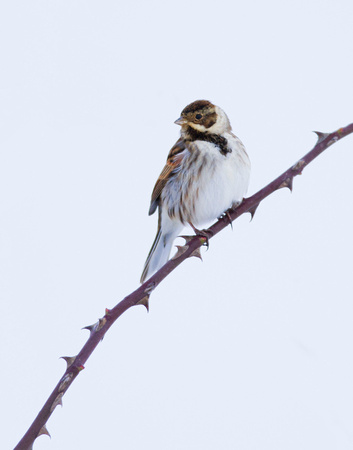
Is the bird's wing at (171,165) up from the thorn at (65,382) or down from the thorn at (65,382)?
up

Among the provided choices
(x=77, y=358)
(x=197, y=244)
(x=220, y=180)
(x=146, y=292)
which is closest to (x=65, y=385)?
(x=77, y=358)

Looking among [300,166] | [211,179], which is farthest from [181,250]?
[211,179]

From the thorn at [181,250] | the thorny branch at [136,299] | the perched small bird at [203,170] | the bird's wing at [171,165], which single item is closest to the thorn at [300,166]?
the thorny branch at [136,299]

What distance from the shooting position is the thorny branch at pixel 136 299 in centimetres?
70

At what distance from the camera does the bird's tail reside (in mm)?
1464

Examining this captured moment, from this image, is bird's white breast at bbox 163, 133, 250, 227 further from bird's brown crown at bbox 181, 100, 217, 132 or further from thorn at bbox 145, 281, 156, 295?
thorn at bbox 145, 281, 156, 295

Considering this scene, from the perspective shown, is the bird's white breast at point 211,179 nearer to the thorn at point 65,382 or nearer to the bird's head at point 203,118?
the bird's head at point 203,118

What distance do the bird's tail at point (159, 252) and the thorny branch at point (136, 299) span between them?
61 centimetres

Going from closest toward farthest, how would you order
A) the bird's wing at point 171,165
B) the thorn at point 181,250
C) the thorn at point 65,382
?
the thorn at point 65,382
the thorn at point 181,250
the bird's wing at point 171,165

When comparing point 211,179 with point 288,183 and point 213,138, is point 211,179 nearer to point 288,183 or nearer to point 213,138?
point 213,138

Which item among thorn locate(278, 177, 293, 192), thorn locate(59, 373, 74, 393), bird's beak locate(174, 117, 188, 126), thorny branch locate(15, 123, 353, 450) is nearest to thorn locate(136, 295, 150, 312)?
thorny branch locate(15, 123, 353, 450)

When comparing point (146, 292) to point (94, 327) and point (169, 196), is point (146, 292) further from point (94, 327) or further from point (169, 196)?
point (169, 196)

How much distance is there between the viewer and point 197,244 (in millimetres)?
839

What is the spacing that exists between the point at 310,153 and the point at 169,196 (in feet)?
2.70
